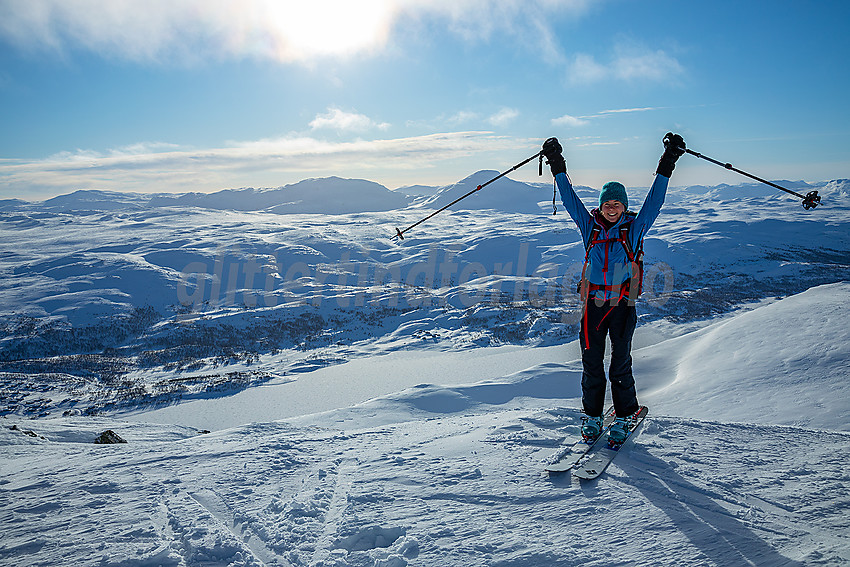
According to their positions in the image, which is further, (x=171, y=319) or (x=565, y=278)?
(x=565, y=278)

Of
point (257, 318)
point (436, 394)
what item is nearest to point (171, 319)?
point (257, 318)

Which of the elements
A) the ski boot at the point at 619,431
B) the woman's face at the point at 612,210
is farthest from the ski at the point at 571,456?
the woman's face at the point at 612,210

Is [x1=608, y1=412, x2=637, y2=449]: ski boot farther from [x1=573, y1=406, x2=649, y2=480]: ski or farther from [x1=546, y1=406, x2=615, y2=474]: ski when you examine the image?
[x1=546, y1=406, x2=615, y2=474]: ski

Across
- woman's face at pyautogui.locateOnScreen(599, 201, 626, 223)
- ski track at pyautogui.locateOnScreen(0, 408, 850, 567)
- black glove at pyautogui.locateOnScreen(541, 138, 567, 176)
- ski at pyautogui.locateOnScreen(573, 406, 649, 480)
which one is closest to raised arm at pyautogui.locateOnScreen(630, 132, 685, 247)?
woman's face at pyautogui.locateOnScreen(599, 201, 626, 223)

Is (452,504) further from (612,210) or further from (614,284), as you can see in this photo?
(612,210)

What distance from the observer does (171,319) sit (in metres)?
72.2

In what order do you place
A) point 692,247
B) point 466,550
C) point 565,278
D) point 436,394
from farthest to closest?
point 692,247
point 565,278
point 436,394
point 466,550

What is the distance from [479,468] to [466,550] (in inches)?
46.6

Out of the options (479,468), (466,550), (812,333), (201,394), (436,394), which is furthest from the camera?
(201,394)

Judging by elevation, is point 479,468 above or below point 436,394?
above

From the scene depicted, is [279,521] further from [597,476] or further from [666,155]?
[666,155]

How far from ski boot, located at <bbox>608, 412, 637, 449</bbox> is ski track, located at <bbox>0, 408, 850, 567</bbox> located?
12 cm

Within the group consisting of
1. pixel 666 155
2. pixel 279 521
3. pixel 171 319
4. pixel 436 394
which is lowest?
pixel 171 319

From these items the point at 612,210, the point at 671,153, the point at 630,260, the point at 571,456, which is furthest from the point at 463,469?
the point at 671,153
